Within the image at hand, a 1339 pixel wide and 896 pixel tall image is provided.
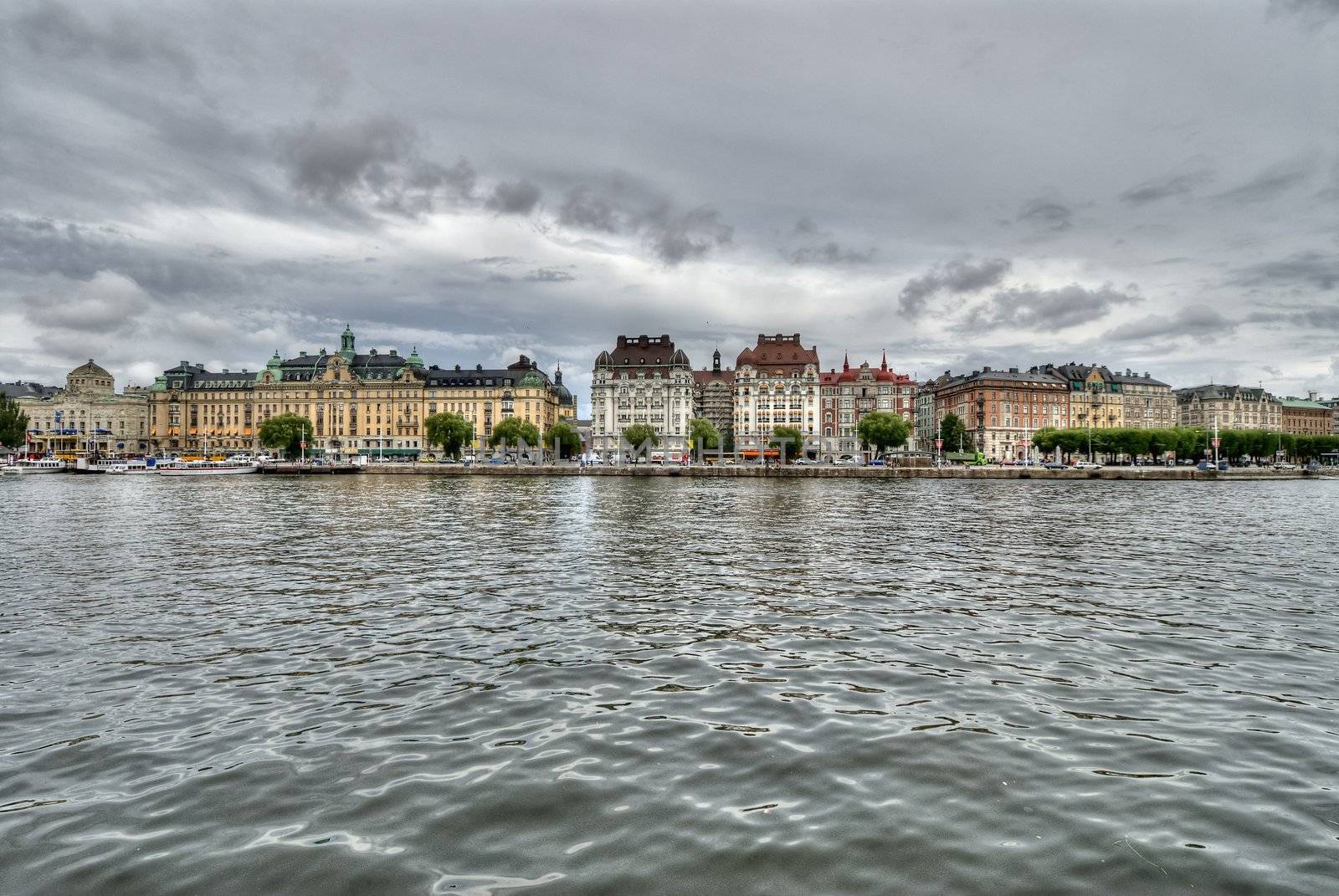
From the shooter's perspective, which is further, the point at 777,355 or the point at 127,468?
the point at 777,355

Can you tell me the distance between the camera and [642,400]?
619ft

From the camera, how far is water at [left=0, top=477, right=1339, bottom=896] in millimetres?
6879

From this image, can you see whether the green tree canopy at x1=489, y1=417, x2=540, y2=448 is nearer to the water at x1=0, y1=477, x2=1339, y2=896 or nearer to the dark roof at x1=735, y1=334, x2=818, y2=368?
the dark roof at x1=735, y1=334, x2=818, y2=368

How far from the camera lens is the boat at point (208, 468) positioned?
453 ft

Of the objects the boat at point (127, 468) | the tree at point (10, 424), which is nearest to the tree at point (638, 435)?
the boat at point (127, 468)

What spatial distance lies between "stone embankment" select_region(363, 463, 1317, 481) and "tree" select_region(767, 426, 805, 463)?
33.0 m

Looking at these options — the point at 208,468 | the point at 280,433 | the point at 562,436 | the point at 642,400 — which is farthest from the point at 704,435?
the point at 208,468

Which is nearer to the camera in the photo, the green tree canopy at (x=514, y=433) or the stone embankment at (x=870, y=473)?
the stone embankment at (x=870, y=473)

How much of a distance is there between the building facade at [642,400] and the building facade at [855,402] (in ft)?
121

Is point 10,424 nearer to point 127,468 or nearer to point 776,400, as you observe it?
point 127,468

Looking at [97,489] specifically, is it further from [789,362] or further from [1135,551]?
[789,362]

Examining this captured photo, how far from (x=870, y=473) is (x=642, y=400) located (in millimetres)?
70422

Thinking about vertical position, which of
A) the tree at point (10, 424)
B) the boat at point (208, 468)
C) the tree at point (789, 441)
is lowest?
the boat at point (208, 468)

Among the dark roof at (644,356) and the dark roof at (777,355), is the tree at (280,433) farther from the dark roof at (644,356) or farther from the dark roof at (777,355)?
the dark roof at (777,355)
